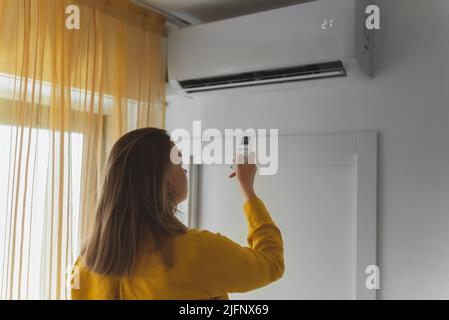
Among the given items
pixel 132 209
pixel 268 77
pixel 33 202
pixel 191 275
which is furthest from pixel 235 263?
pixel 268 77

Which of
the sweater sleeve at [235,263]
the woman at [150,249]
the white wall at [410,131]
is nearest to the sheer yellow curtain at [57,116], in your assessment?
the woman at [150,249]

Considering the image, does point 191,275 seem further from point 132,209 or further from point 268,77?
point 268,77

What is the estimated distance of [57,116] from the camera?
57.5 inches

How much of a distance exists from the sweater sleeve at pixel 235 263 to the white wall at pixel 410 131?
→ 584 mm

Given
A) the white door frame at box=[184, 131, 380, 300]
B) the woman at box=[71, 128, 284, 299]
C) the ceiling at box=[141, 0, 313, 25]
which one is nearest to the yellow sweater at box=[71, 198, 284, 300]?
the woman at box=[71, 128, 284, 299]

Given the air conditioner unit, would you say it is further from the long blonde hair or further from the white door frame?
the long blonde hair

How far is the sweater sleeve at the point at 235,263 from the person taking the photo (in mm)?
1014

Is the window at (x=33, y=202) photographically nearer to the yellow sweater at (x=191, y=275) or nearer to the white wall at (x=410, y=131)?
the yellow sweater at (x=191, y=275)

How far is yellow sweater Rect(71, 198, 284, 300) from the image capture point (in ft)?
3.27

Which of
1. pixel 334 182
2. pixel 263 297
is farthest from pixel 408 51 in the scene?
pixel 263 297

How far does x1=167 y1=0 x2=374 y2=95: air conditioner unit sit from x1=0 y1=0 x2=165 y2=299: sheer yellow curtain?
0.51 ft

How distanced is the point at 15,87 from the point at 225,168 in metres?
0.87

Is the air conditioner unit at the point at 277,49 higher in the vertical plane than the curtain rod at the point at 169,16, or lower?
lower

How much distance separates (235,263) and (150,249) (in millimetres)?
180
